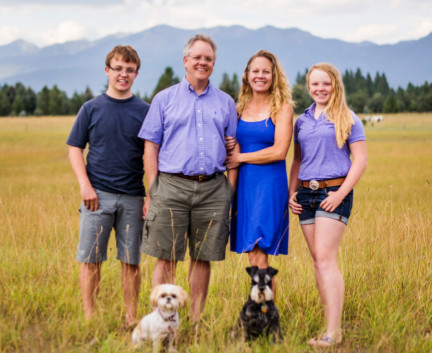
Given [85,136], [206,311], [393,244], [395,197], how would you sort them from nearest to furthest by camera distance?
[85,136], [206,311], [393,244], [395,197]

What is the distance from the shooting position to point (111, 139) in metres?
4.36

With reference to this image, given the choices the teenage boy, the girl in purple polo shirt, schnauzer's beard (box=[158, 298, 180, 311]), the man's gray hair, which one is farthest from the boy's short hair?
schnauzer's beard (box=[158, 298, 180, 311])

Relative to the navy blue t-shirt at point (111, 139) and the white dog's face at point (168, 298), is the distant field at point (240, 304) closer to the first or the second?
the white dog's face at point (168, 298)

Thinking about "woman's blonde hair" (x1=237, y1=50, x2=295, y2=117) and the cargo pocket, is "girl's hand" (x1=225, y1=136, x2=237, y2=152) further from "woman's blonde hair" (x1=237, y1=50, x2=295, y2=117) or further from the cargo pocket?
the cargo pocket

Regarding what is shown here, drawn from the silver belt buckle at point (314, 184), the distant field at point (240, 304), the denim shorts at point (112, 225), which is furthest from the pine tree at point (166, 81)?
the silver belt buckle at point (314, 184)

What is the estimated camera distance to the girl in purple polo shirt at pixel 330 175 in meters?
4.18

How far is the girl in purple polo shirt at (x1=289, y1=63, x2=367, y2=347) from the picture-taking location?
4.18 metres

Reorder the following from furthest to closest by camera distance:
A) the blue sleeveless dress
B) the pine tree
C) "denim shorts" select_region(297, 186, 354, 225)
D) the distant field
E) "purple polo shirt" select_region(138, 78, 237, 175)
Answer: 1. the pine tree
2. the blue sleeveless dress
3. "purple polo shirt" select_region(138, 78, 237, 175)
4. "denim shorts" select_region(297, 186, 354, 225)
5. the distant field

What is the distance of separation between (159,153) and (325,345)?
2211 mm

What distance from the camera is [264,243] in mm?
4461

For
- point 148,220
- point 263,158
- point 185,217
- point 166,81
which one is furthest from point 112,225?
point 166,81

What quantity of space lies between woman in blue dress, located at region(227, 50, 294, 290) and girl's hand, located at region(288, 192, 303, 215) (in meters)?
0.05

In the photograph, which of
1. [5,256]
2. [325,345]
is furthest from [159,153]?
[5,256]

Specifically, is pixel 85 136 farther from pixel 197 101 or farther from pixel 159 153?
pixel 197 101
